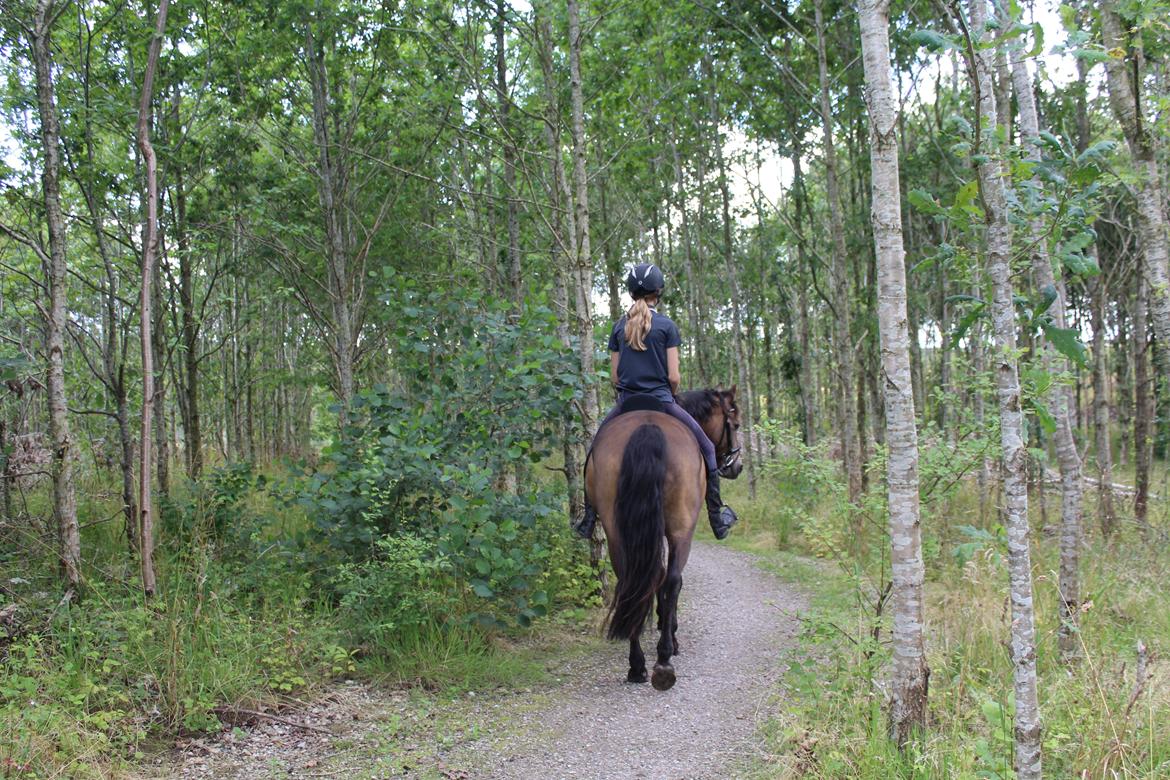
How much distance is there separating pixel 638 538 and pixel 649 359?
55.2 inches

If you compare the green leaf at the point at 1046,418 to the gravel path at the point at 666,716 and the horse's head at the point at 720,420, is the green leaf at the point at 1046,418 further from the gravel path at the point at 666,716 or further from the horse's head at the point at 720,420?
the horse's head at the point at 720,420

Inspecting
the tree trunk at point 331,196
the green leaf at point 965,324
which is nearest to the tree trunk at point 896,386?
the green leaf at point 965,324

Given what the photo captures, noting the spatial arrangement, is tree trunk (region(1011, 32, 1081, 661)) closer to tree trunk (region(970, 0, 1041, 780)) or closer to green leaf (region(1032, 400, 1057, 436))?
tree trunk (region(970, 0, 1041, 780))

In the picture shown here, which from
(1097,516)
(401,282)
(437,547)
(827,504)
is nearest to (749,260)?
(827,504)

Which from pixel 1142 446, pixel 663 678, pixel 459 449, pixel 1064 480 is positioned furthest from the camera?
pixel 1142 446

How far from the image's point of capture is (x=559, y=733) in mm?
4270

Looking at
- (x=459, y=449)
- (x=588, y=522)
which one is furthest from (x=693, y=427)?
(x=459, y=449)

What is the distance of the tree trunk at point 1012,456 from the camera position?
2832mm

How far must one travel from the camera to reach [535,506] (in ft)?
18.7

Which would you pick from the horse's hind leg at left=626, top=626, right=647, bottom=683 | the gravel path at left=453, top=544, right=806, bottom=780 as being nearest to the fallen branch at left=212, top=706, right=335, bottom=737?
the gravel path at left=453, top=544, right=806, bottom=780

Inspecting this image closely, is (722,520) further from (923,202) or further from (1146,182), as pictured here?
(1146,182)

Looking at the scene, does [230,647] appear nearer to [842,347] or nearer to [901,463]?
[901,463]

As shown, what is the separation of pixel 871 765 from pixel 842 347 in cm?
723

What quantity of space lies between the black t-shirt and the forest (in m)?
0.79
